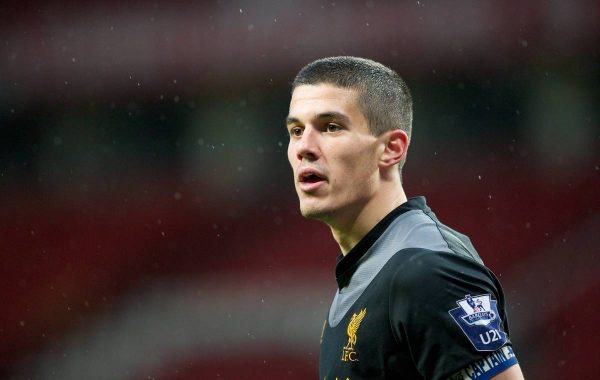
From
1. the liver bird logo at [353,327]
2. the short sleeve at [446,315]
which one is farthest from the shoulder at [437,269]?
the liver bird logo at [353,327]

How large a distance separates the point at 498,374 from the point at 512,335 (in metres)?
4.16

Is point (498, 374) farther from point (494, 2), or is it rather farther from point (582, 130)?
point (494, 2)

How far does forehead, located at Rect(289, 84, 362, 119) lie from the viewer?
1858mm

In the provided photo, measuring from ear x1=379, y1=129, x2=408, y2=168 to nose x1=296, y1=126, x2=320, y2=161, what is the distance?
5.7 inches

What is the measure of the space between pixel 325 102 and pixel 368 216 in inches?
10.1

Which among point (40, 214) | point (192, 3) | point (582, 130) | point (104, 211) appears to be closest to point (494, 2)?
point (582, 130)

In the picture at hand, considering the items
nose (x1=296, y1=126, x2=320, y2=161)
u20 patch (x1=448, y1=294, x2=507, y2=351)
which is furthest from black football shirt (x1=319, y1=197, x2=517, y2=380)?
nose (x1=296, y1=126, x2=320, y2=161)

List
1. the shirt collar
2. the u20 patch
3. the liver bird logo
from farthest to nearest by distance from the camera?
the shirt collar → the liver bird logo → the u20 patch

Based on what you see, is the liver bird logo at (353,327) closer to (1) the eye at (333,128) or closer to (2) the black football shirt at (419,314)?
(2) the black football shirt at (419,314)

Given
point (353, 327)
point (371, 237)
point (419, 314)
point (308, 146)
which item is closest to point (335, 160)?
point (308, 146)

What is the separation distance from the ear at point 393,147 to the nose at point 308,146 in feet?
0.47

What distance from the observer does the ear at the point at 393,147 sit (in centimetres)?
188

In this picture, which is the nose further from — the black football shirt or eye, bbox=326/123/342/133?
the black football shirt

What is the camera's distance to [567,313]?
5.72 meters
